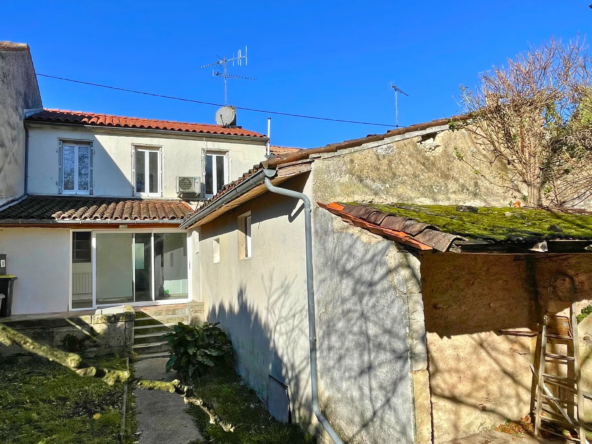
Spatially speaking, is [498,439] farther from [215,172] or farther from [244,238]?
[215,172]

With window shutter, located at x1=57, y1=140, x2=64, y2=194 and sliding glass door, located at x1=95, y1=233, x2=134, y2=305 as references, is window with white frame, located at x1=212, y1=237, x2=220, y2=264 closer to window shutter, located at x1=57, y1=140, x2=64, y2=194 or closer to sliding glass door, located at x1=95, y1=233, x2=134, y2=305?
sliding glass door, located at x1=95, y1=233, x2=134, y2=305

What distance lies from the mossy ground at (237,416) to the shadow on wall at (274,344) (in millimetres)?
186

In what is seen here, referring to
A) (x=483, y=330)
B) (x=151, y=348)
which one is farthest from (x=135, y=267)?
(x=483, y=330)

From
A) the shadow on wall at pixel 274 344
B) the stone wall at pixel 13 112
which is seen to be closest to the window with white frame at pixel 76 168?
the stone wall at pixel 13 112

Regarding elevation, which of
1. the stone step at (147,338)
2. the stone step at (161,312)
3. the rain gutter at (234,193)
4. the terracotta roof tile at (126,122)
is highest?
the terracotta roof tile at (126,122)

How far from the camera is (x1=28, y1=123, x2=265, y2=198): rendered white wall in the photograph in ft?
43.9

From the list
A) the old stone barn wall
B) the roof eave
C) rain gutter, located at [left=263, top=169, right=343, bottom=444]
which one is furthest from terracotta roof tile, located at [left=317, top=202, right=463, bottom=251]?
the roof eave

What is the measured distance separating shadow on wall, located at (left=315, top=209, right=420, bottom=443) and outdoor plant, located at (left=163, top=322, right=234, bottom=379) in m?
4.08

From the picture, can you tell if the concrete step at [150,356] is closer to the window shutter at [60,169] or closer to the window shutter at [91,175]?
the window shutter at [91,175]

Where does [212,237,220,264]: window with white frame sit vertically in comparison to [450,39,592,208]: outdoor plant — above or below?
below

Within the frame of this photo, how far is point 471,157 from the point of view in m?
6.20

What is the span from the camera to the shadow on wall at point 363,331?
12.8ft

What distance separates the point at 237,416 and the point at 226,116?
13.4 m

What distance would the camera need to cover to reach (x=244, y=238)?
8.45m
